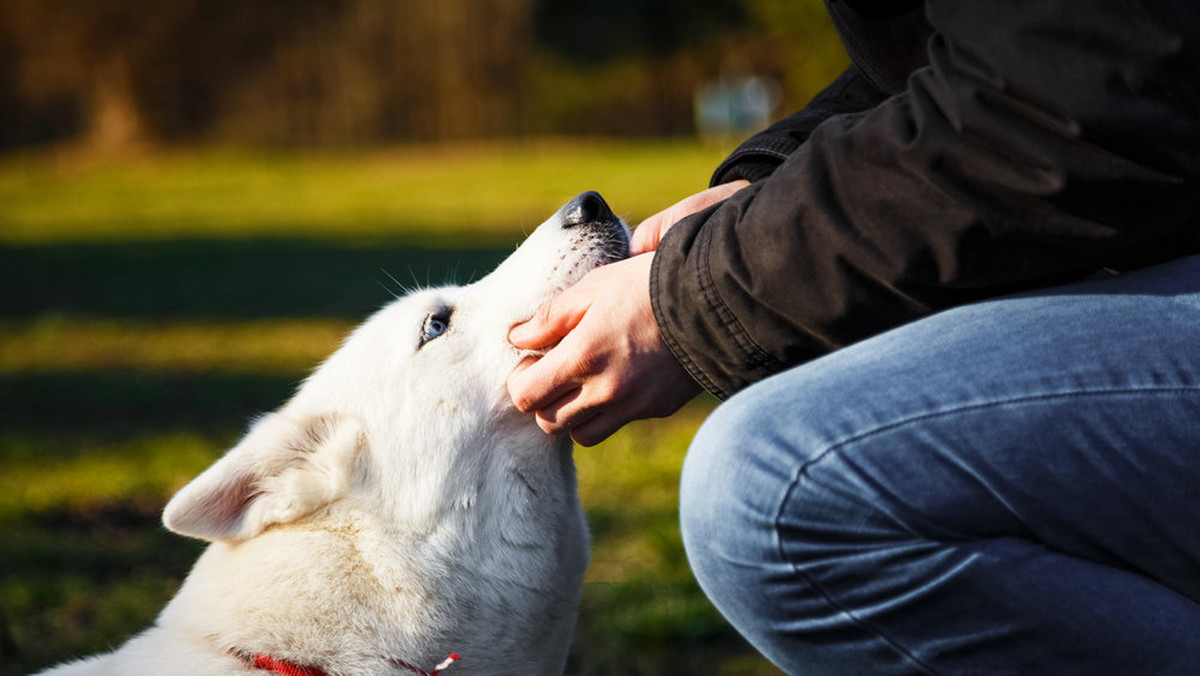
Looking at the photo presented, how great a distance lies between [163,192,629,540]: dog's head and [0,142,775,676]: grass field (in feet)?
3.76

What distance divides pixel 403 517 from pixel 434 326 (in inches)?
15.0

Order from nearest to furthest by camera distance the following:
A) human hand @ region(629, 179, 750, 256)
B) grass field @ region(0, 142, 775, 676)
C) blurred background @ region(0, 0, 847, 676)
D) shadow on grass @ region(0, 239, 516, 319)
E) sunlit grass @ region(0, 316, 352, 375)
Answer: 1. human hand @ region(629, 179, 750, 256)
2. grass field @ region(0, 142, 775, 676)
3. blurred background @ region(0, 0, 847, 676)
4. sunlit grass @ region(0, 316, 352, 375)
5. shadow on grass @ region(0, 239, 516, 319)

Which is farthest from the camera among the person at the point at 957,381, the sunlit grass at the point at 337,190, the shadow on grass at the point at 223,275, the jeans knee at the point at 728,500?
the sunlit grass at the point at 337,190

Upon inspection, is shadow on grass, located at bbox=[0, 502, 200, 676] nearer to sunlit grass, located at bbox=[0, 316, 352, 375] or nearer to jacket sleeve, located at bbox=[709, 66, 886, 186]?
jacket sleeve, located at bbox=[709, 66, 886, 186]

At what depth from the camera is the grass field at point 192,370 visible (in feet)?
11.2

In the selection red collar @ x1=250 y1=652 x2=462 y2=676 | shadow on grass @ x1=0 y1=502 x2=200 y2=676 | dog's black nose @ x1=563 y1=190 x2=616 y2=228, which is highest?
dog's black nose @ x1=563 y1=190 x2=616 y2=228

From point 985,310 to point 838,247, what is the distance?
9.9 inches

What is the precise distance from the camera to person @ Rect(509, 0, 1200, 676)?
156cm

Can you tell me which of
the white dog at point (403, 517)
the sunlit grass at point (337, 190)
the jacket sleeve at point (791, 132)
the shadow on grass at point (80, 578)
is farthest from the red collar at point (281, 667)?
the sunlit grass at point (337, 190)

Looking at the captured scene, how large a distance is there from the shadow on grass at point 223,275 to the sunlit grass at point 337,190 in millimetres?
719

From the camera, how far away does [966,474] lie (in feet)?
5.43

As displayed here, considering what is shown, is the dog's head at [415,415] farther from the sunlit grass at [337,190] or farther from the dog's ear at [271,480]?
the sunlit grass at [337,190]

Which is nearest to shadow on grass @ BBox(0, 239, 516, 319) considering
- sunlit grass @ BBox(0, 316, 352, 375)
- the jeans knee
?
sunlit grass @ BBox(0, 316, 352, 375)

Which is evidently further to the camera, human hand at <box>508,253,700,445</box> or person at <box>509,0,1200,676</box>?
human hand at <box>508,253,700,445</box>
